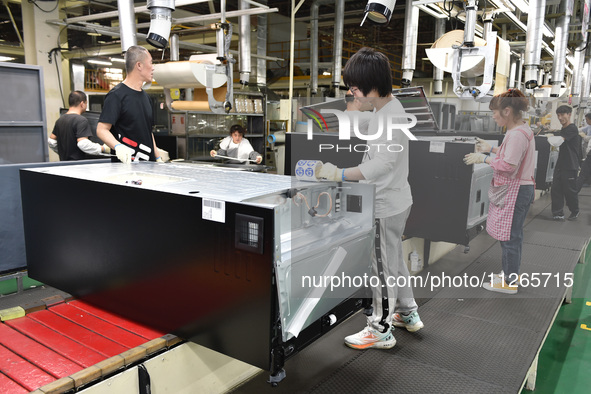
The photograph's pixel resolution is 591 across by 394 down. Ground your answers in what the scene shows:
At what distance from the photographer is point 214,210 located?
1.30m

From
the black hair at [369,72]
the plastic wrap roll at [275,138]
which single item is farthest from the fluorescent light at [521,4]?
the plastic wrap roll at [275,138]

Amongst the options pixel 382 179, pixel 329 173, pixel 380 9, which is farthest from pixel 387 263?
pixel 380 9

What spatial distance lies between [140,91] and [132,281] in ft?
4.77

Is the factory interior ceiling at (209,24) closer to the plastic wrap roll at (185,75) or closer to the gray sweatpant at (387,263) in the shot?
the plastic wrap roll at (185,75)

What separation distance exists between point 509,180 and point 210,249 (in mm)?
2319

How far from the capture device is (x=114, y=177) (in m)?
1.77

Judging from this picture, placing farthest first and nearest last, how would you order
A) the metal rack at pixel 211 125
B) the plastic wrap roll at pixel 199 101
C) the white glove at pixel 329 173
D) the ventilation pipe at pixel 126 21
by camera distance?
the metal rack at pixel 211 125, the plastic wrap roll at pixel 199 101, the ventilation pipe at pixel 126 21, the white glove at pixel 329 173

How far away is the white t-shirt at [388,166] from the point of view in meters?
1.95

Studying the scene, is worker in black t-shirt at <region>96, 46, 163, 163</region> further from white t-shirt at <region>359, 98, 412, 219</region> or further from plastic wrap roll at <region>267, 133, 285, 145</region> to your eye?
plastic wrap roll at <region>267, 133, 285, 145</region>

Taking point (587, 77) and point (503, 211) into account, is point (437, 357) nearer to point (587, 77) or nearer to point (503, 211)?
point (503, 211)

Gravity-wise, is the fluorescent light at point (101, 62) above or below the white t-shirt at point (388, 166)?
above

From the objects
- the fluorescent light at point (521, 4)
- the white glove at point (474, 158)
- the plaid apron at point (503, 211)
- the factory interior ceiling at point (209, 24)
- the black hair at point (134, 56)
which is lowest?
the plaid apron at point (503, 211)

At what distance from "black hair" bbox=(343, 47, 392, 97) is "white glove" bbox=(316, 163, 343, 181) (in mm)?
446

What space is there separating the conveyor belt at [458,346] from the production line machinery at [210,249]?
18.3 inches
